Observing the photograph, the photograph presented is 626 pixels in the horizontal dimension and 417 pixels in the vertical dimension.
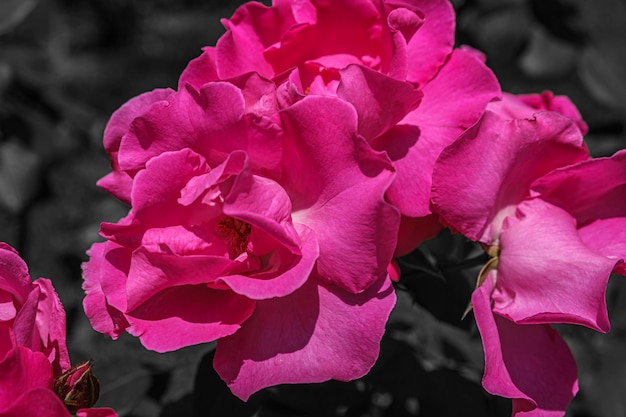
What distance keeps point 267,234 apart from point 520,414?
353mm

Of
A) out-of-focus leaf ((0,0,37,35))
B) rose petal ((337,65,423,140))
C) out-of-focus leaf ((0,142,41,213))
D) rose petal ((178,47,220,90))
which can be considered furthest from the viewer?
out-of-focus leaf ((0,142,41,213))

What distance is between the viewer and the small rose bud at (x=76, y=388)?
32.1 inches

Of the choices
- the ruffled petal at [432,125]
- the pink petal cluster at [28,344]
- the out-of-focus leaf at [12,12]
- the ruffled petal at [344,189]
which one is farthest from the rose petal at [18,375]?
the out-of-focus leaf at [12,12]

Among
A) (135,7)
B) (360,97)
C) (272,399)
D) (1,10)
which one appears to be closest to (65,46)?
(135,7)

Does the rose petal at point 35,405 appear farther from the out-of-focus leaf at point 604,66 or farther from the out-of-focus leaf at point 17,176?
the out-of-focus leaf at point 604,66

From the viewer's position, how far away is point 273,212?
809 mm

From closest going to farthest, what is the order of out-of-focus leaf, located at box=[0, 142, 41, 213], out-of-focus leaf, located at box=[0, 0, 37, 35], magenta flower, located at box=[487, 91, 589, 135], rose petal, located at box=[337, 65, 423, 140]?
rose petal, located at box=[337, 65, 423, 140], magenta flower, located at box=[487, 91, 589, 135], out-of-focus leaf, located at box=[0, 0, 37, 35], out-of-focus leaf, located at box=[0, 142, 41, 213]

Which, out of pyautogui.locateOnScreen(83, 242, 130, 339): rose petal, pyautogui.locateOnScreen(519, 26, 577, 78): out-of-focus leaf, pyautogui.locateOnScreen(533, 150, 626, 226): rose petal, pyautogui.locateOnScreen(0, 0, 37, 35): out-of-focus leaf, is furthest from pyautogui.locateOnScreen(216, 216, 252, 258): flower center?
pyautogui.locateOnScreen(519, 26, 577, 78): out-of-focus leaf

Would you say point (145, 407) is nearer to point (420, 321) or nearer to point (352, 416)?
point (352, 416)

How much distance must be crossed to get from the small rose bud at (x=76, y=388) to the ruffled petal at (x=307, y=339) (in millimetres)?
141

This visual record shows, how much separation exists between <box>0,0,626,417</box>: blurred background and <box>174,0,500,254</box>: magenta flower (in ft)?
0.51

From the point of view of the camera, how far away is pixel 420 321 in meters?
1.47

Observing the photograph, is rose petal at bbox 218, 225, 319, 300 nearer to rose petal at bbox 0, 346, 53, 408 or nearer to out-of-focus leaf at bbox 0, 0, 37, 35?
rose petal at bbox 0, 346, 53, 408

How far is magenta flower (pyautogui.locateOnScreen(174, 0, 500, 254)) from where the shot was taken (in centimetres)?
87
